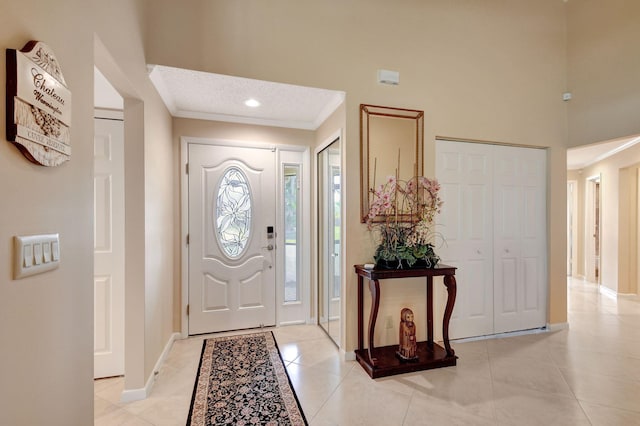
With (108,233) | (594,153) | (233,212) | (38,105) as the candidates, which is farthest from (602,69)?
(108,233)

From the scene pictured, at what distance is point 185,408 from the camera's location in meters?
1.95

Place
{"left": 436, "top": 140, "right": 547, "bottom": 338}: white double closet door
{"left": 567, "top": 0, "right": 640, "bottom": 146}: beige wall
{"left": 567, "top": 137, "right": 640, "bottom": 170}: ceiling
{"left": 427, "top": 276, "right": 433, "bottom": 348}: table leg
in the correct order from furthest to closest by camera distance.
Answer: {"left": 567, "top": 137, "right": 640, "bottom": 170}: ceiling → {"left": 436, "top": 140, "right": 547, "bottom": 338}: white double closet door → {"left": 567, "top": 0, "right": 640, "bottom": 146}: beige wall → {"left": 427, "top": 276, "right": 433, "bottom": 348}: table leg

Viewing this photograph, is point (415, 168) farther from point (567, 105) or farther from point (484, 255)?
point (567, 105)

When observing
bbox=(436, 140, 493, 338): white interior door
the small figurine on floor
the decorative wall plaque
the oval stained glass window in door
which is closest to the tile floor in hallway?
the small figurine on floor

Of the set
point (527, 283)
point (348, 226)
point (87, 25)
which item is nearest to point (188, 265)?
point (348, 226)

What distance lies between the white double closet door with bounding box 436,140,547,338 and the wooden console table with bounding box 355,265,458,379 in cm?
44

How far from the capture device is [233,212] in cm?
325

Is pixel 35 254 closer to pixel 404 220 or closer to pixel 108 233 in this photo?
pixel 108 233

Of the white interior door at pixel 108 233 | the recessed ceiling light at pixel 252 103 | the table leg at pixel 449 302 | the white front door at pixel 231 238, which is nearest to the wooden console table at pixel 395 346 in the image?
the table leg at pixel 449 302

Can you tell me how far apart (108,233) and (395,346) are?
2637 mm

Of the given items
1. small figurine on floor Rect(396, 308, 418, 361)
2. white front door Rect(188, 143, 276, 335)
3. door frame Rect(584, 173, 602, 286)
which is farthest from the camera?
door frame Rect(584, 173, 602, 286)

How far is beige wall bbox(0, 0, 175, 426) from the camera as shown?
832 mm

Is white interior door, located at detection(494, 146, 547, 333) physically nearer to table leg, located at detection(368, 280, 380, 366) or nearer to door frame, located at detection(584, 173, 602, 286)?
table leg, located at detection(368, 280, 380, 366)

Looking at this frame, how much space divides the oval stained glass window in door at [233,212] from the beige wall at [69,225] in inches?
44.7
